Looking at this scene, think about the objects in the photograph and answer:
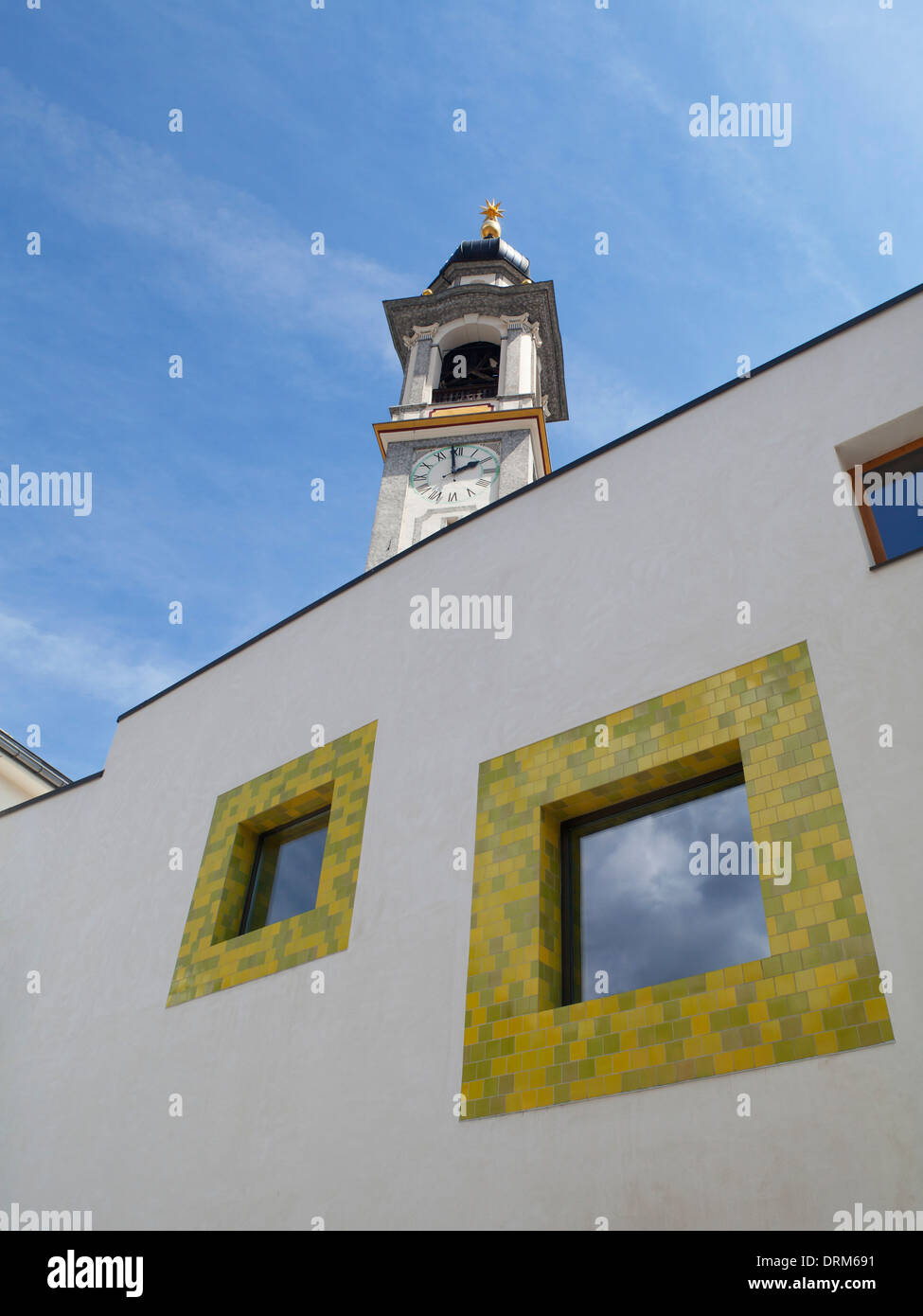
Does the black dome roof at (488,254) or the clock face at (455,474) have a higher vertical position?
the black dome roof at (488,254)

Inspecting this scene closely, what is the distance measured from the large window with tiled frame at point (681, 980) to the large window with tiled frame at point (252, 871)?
1.01 meters

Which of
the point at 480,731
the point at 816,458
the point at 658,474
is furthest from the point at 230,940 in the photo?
the point at 816,458

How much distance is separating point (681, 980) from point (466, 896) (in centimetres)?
131

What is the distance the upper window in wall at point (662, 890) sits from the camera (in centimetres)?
457

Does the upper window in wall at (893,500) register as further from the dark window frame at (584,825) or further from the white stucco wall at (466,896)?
the dark window frame at (584,825)

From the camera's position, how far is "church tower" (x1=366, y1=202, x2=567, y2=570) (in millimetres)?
23031

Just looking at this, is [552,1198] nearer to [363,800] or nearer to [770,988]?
[770,988]

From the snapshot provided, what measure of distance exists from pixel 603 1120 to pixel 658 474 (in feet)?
11.7

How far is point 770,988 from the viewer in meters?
4.13

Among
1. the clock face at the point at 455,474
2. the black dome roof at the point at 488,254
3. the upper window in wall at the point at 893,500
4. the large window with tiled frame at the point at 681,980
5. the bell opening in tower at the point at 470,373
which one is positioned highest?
the black dome roof at the point at 488,254

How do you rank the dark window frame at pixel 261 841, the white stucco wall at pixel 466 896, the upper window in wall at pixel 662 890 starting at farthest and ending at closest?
1. the dark window frame at pixel 261 841
2. the upper window in wall at pixel 662 890
3. the white stucco wall at pixel 466 896

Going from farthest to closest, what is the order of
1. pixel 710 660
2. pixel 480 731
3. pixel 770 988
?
1. pixel 480 731
2. pixel 710 660
3. pixel 770 988

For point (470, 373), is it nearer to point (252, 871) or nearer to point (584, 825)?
point (252, 871)

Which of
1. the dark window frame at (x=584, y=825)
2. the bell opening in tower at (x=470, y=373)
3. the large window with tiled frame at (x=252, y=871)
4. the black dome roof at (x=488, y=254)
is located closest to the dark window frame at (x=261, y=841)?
the large window with tiled frame at (x=252, y=871)
